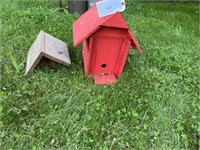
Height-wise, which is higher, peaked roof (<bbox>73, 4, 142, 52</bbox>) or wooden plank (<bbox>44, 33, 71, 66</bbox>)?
peaked roof (<bbox>73, 4, 142, 52</bbox>)

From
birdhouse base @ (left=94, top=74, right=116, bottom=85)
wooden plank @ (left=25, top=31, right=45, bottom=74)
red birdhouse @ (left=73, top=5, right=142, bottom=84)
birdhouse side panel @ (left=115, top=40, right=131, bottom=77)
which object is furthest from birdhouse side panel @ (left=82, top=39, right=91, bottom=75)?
wooden plank @ (left=25, top=31, right=45, bottom=74)

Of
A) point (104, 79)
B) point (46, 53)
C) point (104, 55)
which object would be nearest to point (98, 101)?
point (104, 79)

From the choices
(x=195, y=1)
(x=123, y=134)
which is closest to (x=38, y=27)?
(x=123, y=134)

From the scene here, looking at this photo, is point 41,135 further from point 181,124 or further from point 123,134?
point 181,124

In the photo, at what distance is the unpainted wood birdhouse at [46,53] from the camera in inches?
88.4

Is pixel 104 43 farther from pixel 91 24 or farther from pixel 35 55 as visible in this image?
pixel 35 55

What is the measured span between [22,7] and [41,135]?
2.36m

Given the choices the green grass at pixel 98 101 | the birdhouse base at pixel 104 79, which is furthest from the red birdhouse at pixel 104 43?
the green grass at pixel 98 101

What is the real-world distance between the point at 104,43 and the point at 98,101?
1.61 feet

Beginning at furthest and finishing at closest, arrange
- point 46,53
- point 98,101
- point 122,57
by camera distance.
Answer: point 122,57 → point 46,53 → point 98,101

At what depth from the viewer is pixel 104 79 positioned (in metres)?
2.35

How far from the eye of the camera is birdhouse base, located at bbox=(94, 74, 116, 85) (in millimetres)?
2311

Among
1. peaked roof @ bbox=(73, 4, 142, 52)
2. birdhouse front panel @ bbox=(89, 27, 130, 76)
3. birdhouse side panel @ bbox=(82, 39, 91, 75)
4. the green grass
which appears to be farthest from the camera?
birdhouse side panel @ bbox=(82, 39, 91, 75)

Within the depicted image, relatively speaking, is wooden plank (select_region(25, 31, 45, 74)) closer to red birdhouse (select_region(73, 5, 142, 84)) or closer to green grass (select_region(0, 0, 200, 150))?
green grass (select_region(0, 0, 200, 150))
